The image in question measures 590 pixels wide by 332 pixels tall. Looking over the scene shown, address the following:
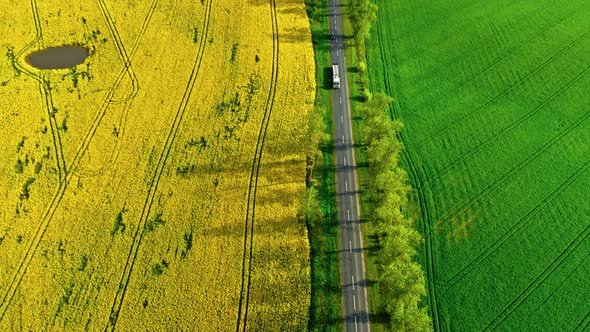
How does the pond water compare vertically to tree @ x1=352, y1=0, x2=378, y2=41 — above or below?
below

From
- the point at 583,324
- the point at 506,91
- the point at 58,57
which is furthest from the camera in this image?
the point at 58,57

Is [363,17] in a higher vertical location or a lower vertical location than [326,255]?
higher

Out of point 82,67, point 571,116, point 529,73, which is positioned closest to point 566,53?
point 529,73

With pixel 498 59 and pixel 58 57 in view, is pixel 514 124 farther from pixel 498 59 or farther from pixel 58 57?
pixel 58 57

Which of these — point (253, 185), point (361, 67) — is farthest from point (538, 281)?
point (361, 67)

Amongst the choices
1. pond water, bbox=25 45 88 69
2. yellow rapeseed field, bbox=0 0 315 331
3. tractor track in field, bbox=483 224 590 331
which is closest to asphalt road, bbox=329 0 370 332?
yellow rapeseed field, bbox=0 0 315 331

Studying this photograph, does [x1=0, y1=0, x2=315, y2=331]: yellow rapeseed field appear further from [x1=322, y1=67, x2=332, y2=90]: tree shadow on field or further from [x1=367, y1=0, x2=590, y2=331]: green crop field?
[x1=367, y1=0, x2=590, y2=331]: green crop field
